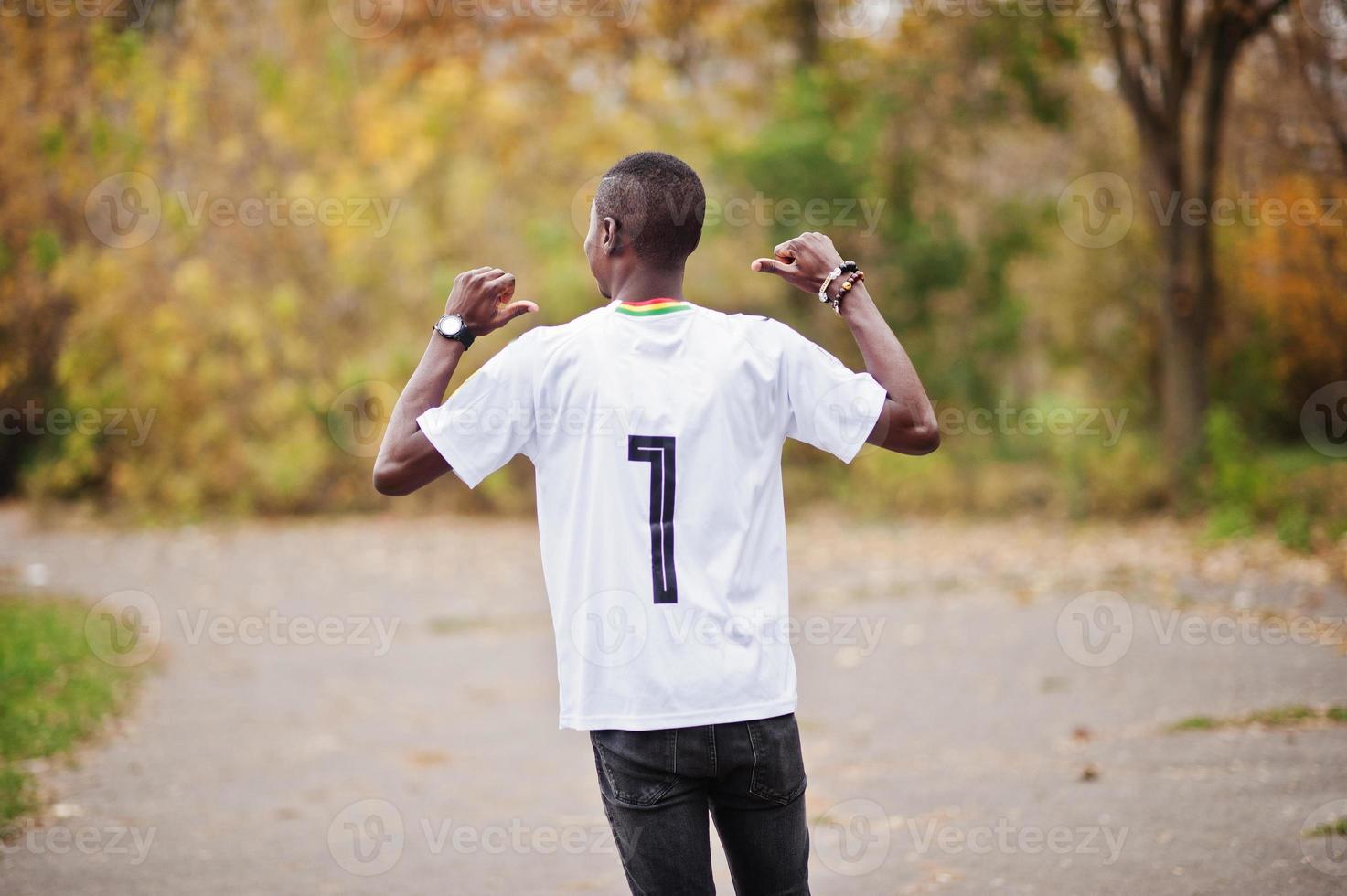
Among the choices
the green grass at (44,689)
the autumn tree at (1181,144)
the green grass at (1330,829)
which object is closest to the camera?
the green grass at (1330,829)

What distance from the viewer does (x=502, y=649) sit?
10430mm

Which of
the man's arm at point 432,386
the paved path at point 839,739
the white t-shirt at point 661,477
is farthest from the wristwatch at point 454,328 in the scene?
the paved path at point 839,739

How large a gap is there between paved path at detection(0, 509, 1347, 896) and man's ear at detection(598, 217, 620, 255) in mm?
3144

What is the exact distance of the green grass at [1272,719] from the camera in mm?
6699

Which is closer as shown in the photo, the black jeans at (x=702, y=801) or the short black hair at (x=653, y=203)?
the black jeans at (x=702, y=801)

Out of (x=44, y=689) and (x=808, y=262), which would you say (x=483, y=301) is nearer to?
(x=808, y=262)

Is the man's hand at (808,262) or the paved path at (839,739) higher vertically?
the man's hand at (808,262)

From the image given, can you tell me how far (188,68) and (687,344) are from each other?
18.1 m

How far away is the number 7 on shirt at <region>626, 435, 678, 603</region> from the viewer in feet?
8.24

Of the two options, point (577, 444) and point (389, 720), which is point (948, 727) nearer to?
point (389, 720)

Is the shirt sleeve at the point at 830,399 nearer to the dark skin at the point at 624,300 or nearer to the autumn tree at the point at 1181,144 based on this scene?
the dark skin at the point at 624,300

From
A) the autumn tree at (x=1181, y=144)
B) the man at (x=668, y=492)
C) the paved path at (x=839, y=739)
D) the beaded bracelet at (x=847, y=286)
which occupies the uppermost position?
the autumn tree at (x=1181, y=144)

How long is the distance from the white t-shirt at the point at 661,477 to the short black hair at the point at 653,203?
126mm

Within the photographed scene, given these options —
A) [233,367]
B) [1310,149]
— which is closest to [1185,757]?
[1310,149]
